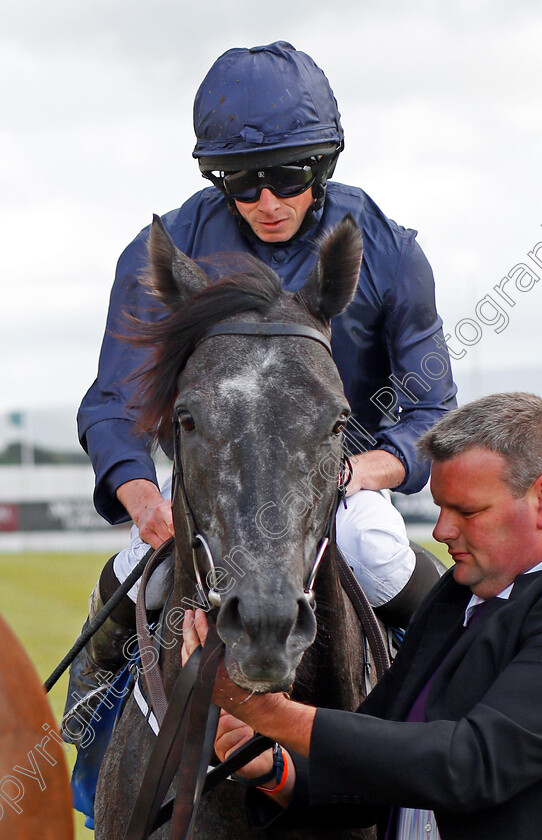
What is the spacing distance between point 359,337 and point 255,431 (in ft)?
4.16

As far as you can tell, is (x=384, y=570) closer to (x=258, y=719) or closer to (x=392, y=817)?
(x=392, y=817)

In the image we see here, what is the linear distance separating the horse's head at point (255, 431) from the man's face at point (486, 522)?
0.32m

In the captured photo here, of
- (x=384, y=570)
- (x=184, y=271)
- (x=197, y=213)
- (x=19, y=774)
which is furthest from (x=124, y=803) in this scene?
(x=197, y=213)

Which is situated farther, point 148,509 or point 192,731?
point 148,509

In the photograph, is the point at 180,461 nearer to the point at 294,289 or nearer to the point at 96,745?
the point at 294,289

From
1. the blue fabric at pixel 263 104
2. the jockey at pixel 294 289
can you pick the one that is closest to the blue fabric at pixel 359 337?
the jockey at pixel 294 289

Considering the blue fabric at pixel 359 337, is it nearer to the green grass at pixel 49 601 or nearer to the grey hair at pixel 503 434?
the grey hair at pixel 503 434

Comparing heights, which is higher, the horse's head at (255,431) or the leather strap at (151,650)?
the horse's head at (255,431)

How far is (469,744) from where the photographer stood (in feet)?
6.49

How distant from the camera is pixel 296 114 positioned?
3.20 metres

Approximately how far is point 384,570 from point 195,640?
1046 millimetres

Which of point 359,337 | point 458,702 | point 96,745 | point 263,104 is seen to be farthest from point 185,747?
point 263,104

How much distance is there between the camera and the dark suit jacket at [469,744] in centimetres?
196

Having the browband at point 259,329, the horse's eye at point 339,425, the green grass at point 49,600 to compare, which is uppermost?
the browband at point 259,329
